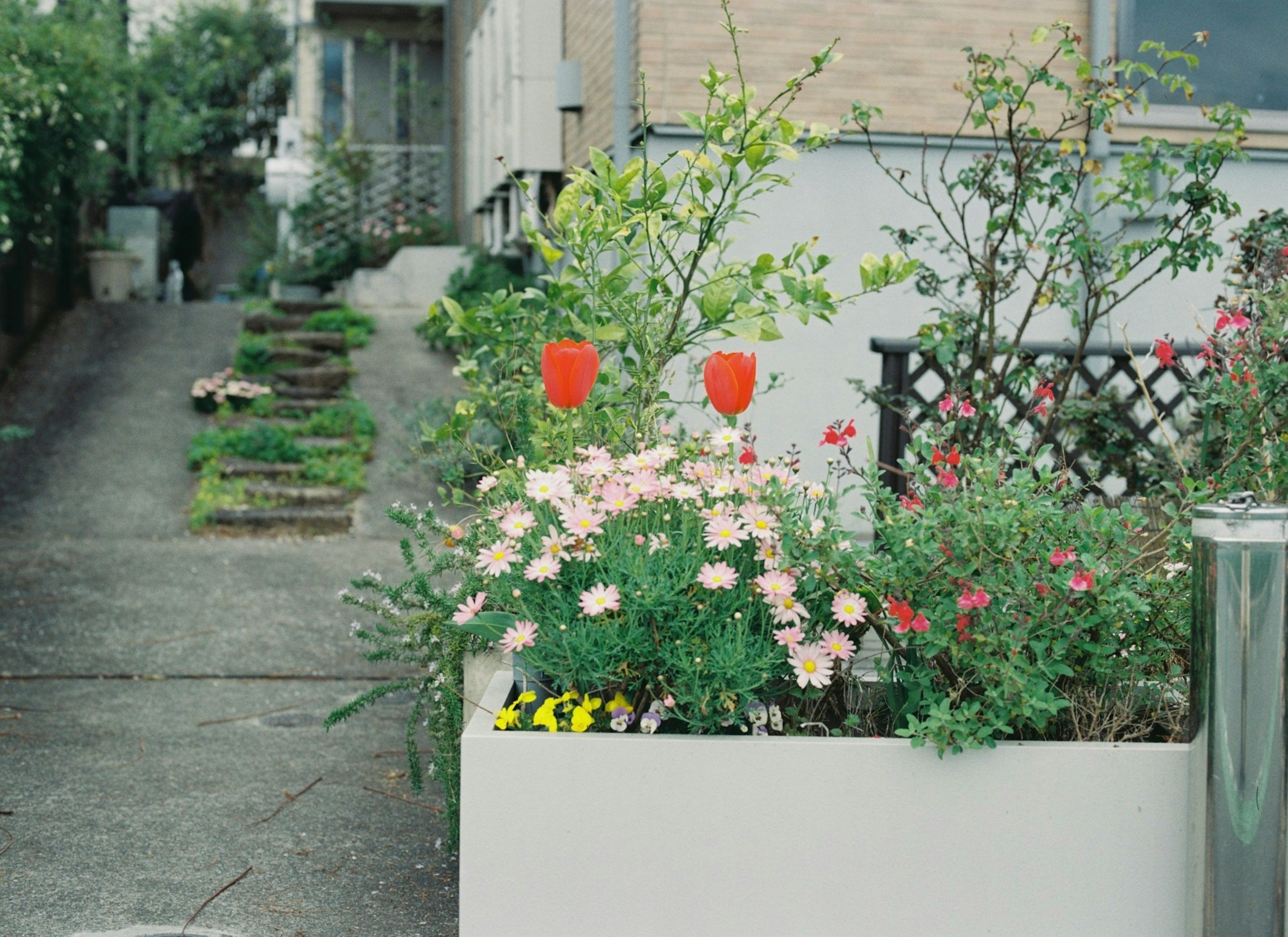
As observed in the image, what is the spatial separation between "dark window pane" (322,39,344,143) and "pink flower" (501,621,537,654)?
524 inches

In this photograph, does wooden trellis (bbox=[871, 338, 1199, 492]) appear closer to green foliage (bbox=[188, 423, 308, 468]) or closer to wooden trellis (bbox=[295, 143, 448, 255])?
green foliage (bbox=[188, 423, 308, 468])

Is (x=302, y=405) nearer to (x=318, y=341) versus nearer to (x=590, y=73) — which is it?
(x=318, y=341)

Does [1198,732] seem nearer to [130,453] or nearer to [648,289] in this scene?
[648,289]

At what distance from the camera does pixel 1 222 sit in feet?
23.6

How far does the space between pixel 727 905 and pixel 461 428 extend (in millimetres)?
1433

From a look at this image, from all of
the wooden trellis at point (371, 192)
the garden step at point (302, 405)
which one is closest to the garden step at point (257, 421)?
the garden step at point (302, 405)

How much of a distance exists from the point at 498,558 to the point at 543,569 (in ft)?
0.41

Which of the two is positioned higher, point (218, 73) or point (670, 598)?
point (218, 73)

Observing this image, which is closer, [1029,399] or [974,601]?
[974,601]

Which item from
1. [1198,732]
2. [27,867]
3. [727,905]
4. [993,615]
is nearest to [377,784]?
[27,867]

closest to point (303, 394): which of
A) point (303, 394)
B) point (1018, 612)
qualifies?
point (303, 394)

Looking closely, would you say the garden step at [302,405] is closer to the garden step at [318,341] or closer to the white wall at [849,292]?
the garden step at [318,341]

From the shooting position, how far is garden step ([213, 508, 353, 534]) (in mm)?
6691

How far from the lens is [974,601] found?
82.1 inches
